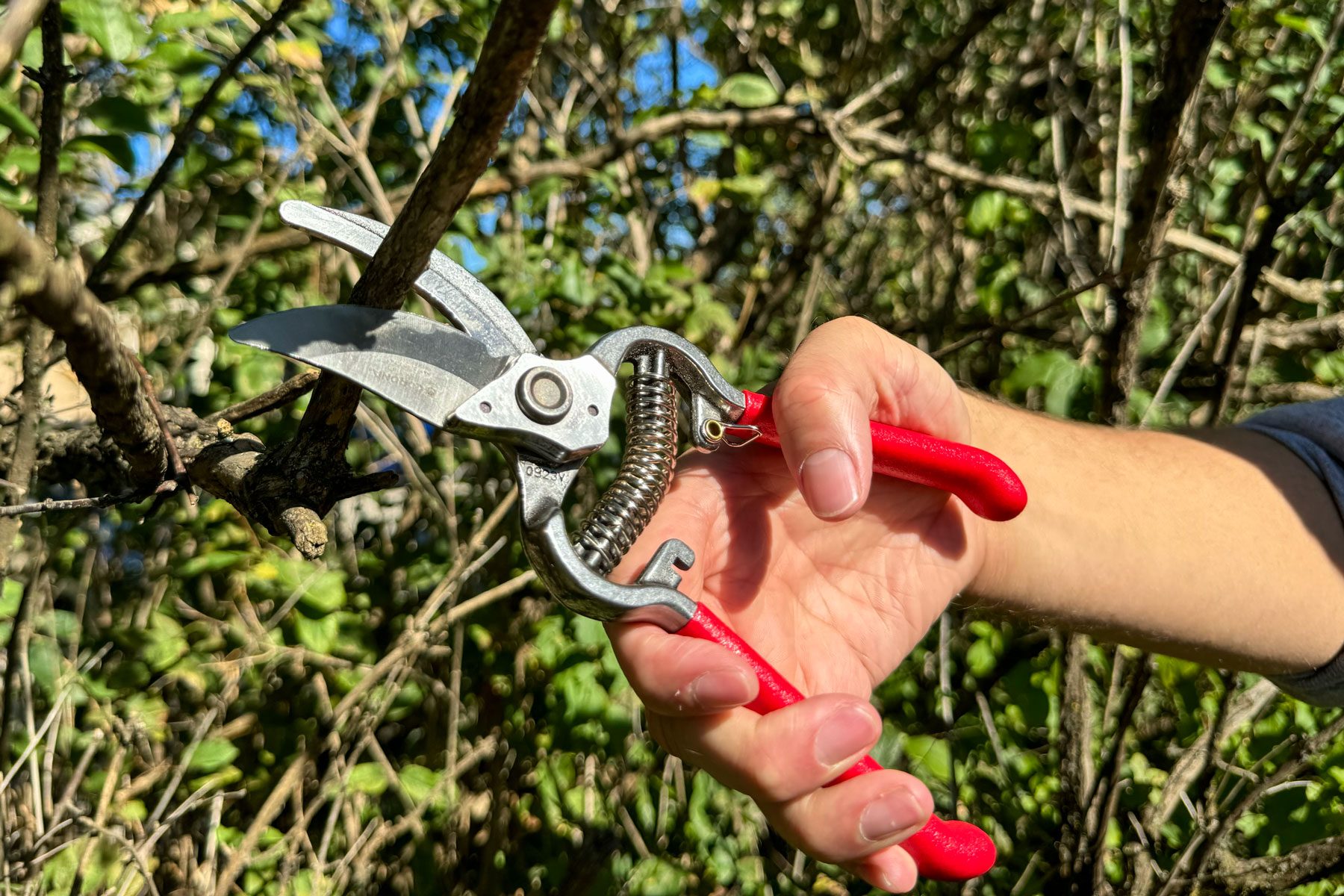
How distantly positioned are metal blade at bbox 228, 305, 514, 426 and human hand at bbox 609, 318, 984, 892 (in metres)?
0.42

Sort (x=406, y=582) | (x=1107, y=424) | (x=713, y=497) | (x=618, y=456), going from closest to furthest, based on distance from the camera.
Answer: (x=713, y=497), (x=1107, y=424), (x=618, y=456), (x=406, y=582)

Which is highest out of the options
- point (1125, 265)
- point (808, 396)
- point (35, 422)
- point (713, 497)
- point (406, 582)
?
point (1125, 265)

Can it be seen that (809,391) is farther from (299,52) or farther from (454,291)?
(299,52)

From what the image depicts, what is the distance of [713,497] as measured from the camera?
5.57ft

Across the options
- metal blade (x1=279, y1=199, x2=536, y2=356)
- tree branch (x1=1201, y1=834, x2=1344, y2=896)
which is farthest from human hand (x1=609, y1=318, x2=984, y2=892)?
tree branch (x1=1201, y1=834, x2=1344, y2=896)

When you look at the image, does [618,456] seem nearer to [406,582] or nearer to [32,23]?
[406,582]

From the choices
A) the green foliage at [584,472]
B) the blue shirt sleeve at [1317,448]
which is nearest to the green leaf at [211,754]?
the green foliage at [584,472]

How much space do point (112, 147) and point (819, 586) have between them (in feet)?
5.04

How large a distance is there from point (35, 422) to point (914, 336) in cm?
287

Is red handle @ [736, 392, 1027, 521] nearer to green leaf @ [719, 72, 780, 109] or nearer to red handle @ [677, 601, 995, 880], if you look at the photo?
red handle @ [677, 601, 995, 880]

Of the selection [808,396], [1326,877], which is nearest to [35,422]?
[808,396]

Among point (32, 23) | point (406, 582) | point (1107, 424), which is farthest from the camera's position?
point (406, 582)

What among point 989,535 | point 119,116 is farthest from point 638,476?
point 119,116

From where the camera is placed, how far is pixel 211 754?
2502 millimetres
